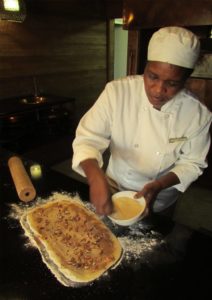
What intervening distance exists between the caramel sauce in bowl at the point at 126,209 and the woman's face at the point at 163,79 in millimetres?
482

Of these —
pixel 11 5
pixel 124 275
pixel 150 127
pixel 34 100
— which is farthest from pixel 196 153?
pixel 34 100

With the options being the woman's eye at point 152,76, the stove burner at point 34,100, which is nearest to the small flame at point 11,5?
the stove burner at point 34,100

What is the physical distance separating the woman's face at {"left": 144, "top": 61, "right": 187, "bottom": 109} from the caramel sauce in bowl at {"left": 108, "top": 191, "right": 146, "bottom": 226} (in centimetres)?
48

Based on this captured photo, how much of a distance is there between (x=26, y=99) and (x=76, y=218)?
9.16ft

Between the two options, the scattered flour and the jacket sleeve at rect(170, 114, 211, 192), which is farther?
the jacket sleeve at rect(170, 114, 211, 192)

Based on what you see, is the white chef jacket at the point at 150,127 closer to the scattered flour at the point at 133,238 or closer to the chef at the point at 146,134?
the chef at the point at 146,134

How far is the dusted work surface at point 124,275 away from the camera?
2.72 feet

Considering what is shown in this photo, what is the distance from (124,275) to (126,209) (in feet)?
0.96

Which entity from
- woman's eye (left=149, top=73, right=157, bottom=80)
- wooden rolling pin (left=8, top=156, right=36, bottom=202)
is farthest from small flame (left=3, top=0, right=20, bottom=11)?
woman's eye (left=149, top=73, right=157, bottom=80)

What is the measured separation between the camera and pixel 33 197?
128 centimetres

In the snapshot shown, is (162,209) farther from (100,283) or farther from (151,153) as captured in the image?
(100,283)

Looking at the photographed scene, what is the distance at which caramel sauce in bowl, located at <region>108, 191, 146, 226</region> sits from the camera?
3.46 ft

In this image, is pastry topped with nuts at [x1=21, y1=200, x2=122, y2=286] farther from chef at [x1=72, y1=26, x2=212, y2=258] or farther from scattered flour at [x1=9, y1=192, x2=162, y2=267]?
chef at [x1=72, y1=26, x2=212, y2=258]

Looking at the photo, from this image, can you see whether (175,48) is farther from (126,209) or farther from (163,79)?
(126,209)
